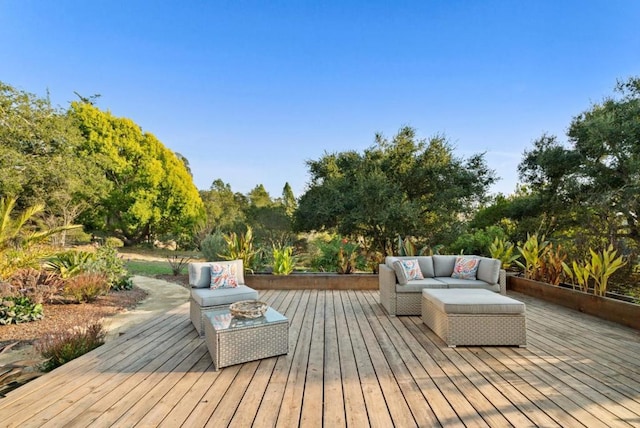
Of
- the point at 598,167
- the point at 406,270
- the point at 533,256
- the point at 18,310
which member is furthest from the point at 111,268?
the point at 598,167

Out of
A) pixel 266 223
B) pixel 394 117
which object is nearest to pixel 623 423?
pixel 394 117

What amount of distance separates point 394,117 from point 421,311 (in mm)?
8634

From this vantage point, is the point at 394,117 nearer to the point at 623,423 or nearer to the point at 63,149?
the point at 623,423

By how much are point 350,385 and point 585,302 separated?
4205mm

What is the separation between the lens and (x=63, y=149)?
11461mm

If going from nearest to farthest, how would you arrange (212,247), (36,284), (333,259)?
(36,284) < (333,259) < (212,247)

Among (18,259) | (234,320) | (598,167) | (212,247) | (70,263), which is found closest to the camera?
(234,320)

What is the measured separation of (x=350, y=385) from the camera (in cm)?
233

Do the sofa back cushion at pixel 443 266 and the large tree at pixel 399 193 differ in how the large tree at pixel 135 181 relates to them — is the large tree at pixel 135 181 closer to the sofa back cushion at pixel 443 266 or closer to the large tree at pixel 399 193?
the large tree at pixel 399 193

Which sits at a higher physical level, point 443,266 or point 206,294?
point 443,266

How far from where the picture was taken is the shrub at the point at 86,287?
5445 millimetres

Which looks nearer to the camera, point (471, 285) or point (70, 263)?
point (471, 285)

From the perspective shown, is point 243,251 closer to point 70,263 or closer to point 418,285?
point 70,263

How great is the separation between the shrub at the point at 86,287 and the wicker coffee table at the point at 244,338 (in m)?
3.88
